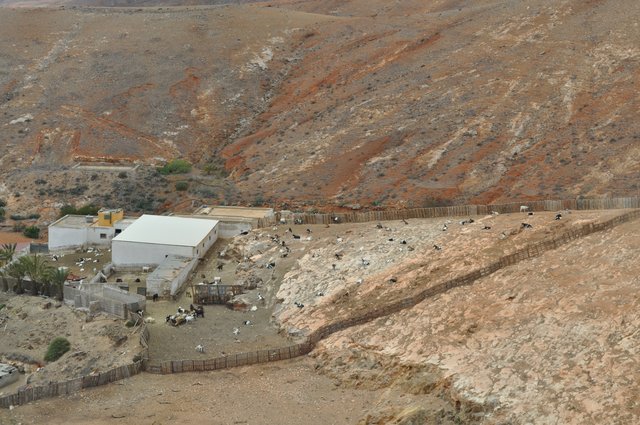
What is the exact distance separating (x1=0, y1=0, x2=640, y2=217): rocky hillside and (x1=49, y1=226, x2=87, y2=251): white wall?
27.0 ft

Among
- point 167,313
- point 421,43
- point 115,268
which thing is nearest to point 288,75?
point 421,43

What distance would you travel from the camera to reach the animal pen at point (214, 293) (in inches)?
1499

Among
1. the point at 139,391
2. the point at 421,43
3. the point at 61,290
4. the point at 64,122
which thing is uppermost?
the point at 421,43

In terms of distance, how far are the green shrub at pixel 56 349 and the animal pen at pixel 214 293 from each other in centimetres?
565

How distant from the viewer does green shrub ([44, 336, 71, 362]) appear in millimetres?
34812

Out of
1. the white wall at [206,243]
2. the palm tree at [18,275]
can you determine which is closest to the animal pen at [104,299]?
the palm tree at [18,275]

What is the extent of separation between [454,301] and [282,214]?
17.1 metres

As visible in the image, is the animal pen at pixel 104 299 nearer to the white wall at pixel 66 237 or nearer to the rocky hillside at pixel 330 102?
the white wall at pixel 66 237

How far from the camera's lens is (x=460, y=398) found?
25688 millimetres

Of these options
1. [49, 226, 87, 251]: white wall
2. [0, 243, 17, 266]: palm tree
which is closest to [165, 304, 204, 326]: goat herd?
[0, 243, 17, 266]: palm tree

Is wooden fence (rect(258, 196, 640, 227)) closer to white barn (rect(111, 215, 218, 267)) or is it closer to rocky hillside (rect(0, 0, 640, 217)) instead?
white barn (rect(111, 215, 218, 267))

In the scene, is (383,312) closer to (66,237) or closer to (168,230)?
(168,230)

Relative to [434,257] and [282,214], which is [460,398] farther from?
[282,214]

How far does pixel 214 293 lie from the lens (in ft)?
125
